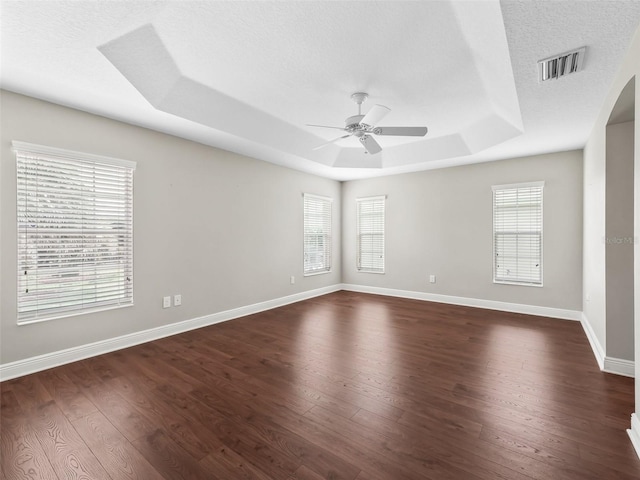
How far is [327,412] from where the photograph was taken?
6.95ft

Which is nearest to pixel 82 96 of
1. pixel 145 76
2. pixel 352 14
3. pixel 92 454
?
pixel 145 76

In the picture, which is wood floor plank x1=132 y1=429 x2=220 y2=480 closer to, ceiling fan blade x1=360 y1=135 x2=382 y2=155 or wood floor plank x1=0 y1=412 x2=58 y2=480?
wood floor plank x1=0 y1=412 x2=58 y2=480

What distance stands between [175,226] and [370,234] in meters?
3.92

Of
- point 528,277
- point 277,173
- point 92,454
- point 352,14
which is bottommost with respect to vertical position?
point 92,454

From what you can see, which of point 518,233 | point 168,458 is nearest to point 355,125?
point 168,458

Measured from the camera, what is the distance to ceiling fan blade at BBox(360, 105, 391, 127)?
2.66 m

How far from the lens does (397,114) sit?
3.61 m

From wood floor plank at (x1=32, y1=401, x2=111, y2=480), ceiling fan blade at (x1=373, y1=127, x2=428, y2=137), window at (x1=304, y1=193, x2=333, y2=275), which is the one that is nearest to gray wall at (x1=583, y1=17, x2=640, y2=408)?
ceiling fan blade at (x1=373, y1=127, x2=428, y2=137)

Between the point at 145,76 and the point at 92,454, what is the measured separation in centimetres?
284

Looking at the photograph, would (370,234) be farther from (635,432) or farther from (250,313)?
(635,432)

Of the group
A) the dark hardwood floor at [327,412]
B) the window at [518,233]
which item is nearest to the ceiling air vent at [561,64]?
the dark hardwood floor at [327,412]

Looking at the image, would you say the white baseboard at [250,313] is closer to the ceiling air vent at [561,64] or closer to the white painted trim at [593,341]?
the white painted trim at [593,341]

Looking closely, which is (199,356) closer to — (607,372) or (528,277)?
(607,372)

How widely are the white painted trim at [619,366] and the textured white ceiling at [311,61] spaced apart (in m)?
2.36
